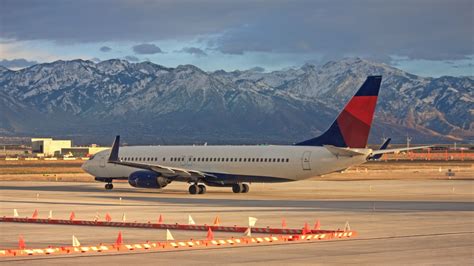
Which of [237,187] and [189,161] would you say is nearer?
[237,187]

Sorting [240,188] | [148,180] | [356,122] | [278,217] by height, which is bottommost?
[278,217]

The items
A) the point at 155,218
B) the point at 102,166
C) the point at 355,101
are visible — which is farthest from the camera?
the point at 102,166

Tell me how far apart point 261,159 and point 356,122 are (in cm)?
691

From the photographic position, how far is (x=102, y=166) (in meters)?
78.0

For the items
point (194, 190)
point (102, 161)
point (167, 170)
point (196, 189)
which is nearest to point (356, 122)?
point (196, 189)

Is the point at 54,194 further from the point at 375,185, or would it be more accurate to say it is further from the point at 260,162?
the point at 375,185

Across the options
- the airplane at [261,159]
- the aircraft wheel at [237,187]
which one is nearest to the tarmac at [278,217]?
the aircraft wheel at [237,187]

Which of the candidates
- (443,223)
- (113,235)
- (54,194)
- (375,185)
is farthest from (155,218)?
(375,185)

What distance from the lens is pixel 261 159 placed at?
6862 centimetres

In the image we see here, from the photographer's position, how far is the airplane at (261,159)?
2586 inches

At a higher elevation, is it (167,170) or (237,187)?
(167,170)

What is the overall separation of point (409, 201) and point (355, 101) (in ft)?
35.0

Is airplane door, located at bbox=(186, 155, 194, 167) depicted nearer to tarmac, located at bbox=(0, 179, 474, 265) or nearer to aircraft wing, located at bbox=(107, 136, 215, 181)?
aircraft wing, located at bbox=(107, 136, 215, 181)

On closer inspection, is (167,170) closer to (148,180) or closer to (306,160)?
(148,180)
